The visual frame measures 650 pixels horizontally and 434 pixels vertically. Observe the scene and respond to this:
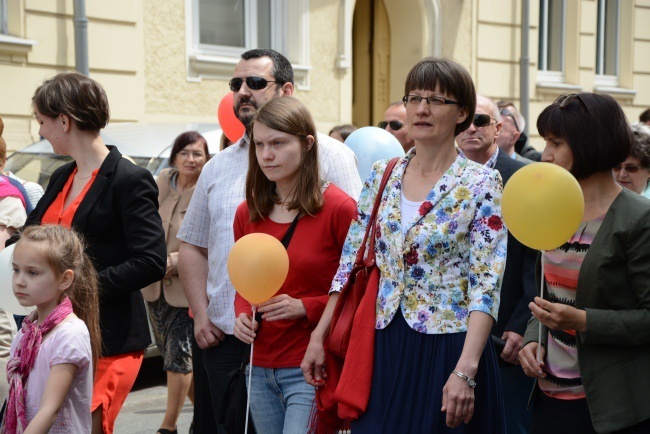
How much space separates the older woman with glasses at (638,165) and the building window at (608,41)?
15.9m

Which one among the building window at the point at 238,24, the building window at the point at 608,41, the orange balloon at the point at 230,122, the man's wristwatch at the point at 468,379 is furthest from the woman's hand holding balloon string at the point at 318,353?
the building window at the point at 608,41

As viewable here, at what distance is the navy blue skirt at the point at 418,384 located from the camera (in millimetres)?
3215

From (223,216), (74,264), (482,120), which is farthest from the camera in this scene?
(482,120)

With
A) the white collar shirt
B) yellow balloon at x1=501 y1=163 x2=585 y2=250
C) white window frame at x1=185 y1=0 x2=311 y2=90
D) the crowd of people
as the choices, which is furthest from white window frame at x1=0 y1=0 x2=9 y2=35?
yellow balloon at x1=501 y1=163 x2=585 y2=250

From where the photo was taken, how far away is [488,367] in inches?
129

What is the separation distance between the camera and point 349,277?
3445mm

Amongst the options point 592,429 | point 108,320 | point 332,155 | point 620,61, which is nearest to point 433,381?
point 592,429

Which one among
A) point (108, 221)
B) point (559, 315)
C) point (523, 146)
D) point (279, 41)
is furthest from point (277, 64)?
point (279, 41)

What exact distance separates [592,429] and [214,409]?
5.60ft

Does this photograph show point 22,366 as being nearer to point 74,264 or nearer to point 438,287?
point 74,264

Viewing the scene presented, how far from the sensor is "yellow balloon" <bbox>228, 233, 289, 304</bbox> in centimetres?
355

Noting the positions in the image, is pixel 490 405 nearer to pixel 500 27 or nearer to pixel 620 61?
pixel 500 27

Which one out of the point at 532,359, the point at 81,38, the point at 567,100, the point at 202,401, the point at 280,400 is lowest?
the point at 202,401

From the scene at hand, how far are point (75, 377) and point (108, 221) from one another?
757mm
